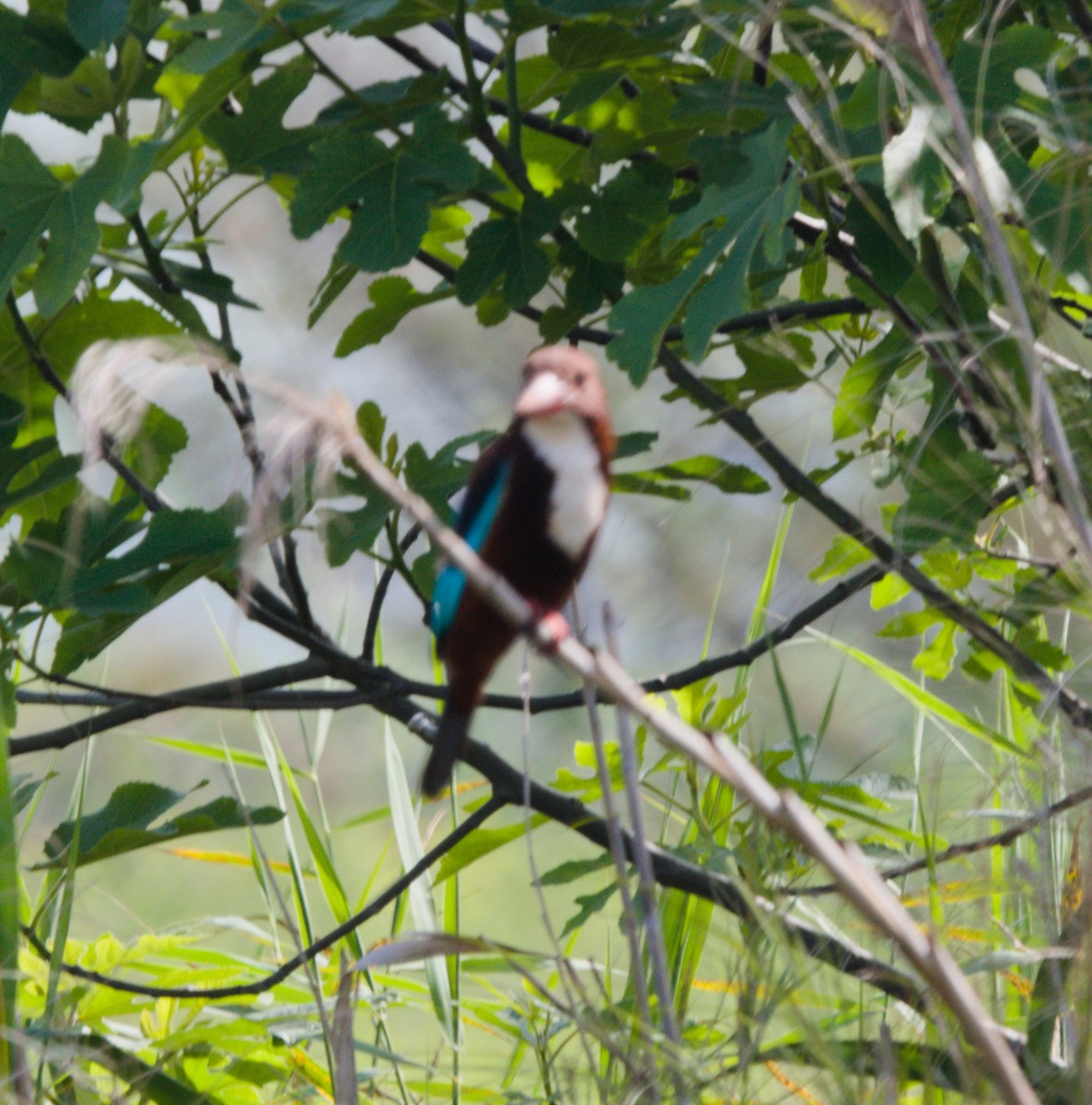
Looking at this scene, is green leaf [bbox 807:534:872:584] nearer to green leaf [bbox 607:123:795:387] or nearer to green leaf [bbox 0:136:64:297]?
green leaf [bbox 607:123:795:387]

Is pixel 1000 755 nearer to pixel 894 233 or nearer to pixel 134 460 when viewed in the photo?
pixel 894 233

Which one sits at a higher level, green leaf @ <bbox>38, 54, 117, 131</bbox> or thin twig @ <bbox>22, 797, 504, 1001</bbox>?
green leaf @ <bbox>38, 54, 117, 131</bbox>

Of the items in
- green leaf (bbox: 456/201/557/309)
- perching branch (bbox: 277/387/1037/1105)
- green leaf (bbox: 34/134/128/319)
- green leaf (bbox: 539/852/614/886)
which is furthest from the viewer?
green leaf (bbox: 539/852/614/886)

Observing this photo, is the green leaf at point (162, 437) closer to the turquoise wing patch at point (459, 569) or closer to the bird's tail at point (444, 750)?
the turquoise wing patch at point (459, 569)

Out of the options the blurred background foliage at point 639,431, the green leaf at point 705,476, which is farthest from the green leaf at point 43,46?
the green leaf at point 705,476

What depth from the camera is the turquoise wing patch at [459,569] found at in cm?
188

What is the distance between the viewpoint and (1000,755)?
6.11 feet

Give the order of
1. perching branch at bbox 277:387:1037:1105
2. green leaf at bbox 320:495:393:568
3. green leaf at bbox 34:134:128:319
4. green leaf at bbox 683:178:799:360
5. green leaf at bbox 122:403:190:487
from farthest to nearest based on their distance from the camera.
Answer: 1. green leaf at bbox 122:403:190:487
2. green leaf at bbox 320:495:393:568
3. green leaf at bbox 34:134:128:319
4. green leaf at bbox 683:178:799:360
5. perching branch at bbox 277:387:1037:1105

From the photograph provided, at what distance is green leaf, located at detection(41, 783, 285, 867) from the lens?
6.04ft

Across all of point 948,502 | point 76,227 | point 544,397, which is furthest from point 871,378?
point 76,227

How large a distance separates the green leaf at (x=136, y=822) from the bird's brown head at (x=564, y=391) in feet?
2.09

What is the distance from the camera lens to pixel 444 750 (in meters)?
1.95

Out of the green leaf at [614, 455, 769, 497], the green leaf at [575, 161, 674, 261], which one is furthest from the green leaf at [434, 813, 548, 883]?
the green leaf at [575, 161, 674, 261]

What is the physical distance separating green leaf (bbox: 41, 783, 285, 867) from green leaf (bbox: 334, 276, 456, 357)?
656 millimetres
